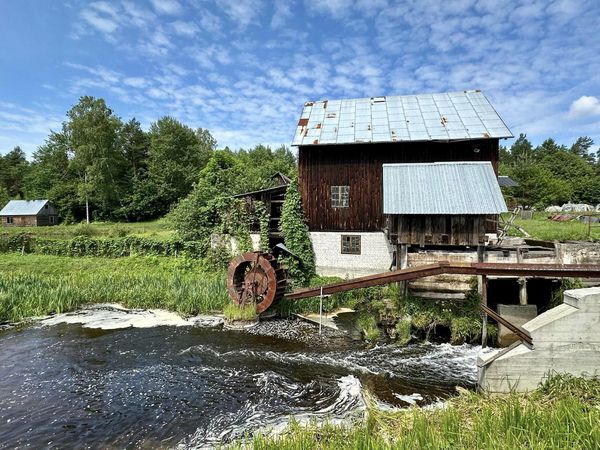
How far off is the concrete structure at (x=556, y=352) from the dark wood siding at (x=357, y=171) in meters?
9.69

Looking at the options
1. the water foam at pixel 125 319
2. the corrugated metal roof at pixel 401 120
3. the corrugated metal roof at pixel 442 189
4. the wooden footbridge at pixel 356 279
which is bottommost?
the water foam at pixel 125 319

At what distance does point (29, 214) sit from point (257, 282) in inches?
1785

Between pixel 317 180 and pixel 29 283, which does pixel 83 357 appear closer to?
pixel 29 283

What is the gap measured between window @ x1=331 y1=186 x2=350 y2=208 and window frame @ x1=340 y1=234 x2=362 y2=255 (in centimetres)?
147

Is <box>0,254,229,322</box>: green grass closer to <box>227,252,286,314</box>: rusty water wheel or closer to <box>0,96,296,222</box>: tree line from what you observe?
<box>227,252,286,314</box>: rusty water wheel

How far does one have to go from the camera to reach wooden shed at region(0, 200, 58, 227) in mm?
43969

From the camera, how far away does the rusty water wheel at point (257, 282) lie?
12602 mm

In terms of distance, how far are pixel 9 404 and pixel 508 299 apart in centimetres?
1395

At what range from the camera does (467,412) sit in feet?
16.9

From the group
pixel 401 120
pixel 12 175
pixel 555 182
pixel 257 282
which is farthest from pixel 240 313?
pixel 12 175

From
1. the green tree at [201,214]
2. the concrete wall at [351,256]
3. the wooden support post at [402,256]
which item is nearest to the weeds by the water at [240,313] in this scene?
the concrete wall at [351,256]

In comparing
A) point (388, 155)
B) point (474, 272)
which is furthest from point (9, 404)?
point (388, 155)

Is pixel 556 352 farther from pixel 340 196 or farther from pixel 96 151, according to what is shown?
pixel 96 151

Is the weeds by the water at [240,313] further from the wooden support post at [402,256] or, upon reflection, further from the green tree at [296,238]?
the wooden support post at [402,256]
